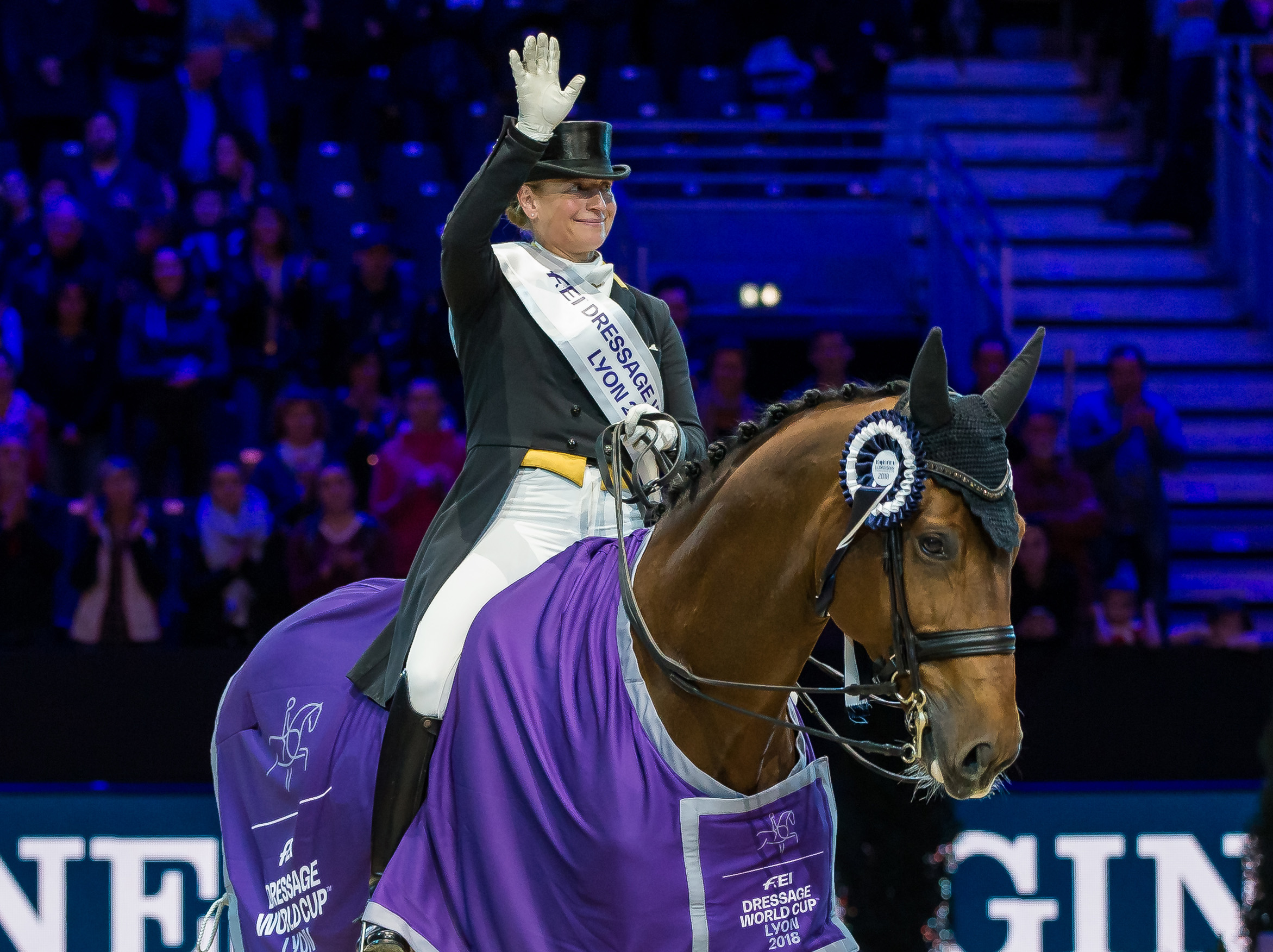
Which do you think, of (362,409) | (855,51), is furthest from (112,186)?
(855,51)

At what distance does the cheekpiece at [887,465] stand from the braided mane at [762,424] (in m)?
0.20

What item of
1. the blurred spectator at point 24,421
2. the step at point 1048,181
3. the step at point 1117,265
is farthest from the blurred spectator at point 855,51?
the blurred spectator at point 24,421

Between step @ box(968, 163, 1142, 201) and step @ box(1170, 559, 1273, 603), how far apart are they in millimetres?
3262

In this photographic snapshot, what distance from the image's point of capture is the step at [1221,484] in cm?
1041

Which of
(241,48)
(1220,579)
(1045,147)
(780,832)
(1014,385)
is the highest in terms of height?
(241,48)

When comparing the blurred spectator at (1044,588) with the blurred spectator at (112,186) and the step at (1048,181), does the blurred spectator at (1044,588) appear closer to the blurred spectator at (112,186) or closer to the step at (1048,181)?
the step at (1048,181)

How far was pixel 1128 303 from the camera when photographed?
38.3ft

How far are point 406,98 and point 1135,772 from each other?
7.02 meters

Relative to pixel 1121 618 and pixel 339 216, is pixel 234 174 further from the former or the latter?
pixel 1121 618

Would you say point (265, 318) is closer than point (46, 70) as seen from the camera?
Yes

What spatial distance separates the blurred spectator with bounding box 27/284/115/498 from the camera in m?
9.02

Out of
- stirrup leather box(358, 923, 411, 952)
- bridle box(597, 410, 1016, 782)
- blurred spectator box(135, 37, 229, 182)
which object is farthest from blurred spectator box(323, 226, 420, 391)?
bridle box(597, 410, 1016, 782)

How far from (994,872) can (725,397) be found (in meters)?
2.70

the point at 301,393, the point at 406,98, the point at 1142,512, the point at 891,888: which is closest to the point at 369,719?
the point at 891,888
